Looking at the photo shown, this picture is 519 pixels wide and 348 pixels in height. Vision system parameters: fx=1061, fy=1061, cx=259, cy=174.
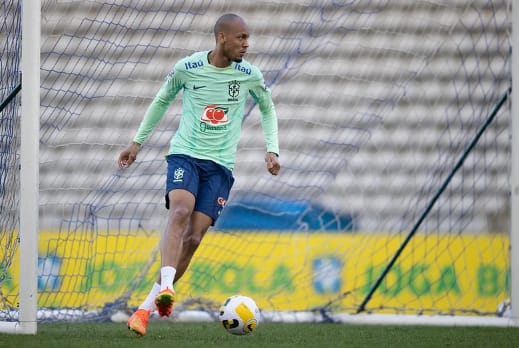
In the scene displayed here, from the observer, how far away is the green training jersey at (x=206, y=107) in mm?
6184

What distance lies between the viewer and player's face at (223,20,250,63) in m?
6.15

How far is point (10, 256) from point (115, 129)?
290cm

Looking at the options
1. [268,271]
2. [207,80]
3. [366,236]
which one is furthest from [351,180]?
[207,80]

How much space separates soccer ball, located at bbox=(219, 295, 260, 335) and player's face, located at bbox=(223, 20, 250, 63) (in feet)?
4.70

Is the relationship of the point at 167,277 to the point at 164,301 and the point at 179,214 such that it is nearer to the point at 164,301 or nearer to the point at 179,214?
the point at 164,301

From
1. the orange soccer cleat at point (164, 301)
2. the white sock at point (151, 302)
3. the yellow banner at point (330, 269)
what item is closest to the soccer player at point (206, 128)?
the white sock at point (151, 302)

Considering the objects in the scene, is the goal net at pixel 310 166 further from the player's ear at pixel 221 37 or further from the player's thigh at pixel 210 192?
the player's thigh at pixel 210 192

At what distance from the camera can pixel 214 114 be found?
621 cm

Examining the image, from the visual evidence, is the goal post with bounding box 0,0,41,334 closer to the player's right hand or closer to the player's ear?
the player's right hand

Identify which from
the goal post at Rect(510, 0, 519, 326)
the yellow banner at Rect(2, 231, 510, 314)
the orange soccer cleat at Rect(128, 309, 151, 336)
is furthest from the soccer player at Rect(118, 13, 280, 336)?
the yellow banner at Rect(2, 231, 510, 314)

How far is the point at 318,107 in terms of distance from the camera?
979cm

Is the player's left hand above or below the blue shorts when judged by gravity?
above

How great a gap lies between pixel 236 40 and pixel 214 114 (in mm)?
449

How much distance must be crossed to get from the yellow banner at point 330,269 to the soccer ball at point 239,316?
2.60 m
